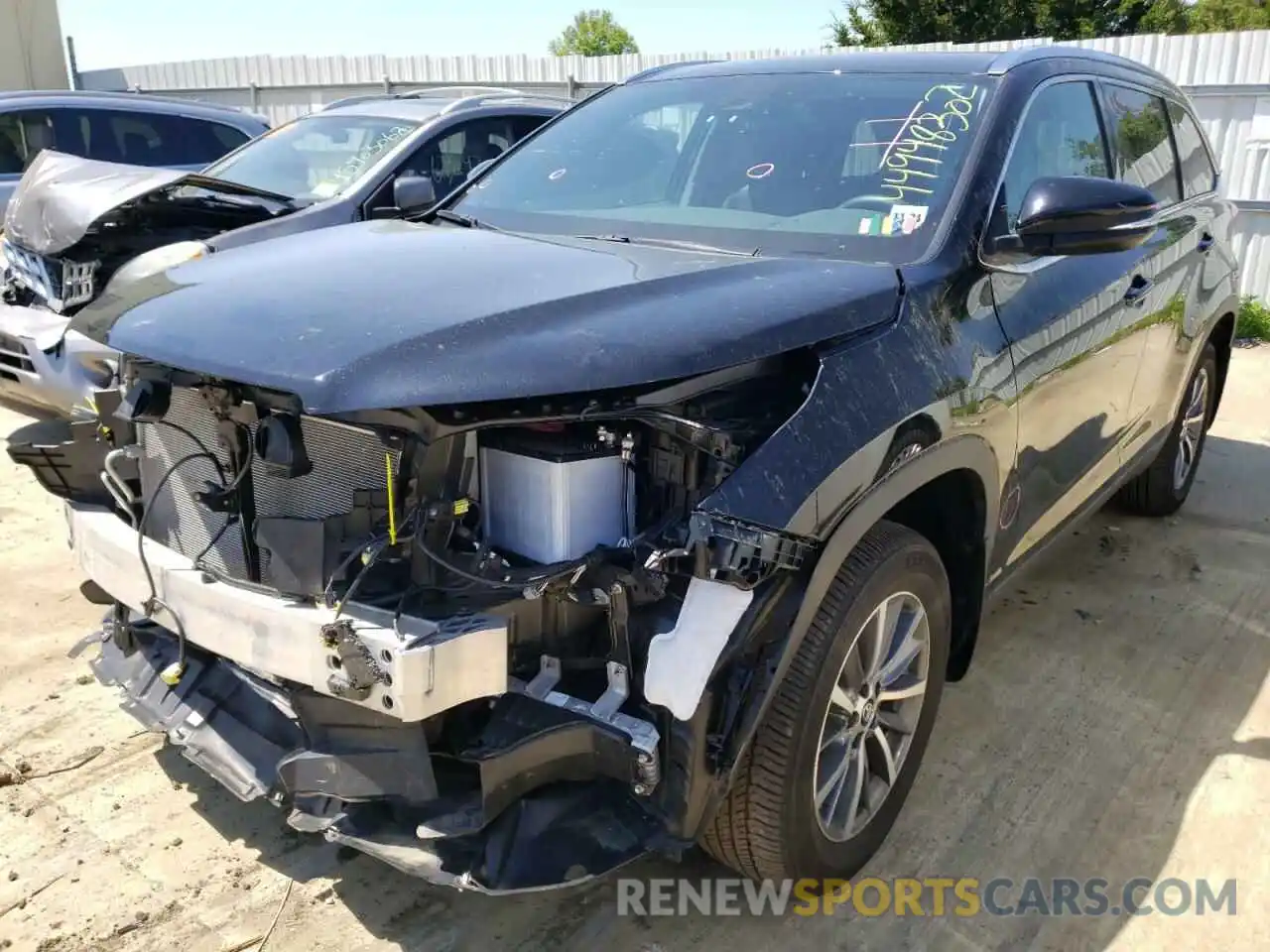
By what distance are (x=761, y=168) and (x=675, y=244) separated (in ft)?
1.47

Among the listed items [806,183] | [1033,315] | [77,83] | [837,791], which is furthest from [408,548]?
[77,83]

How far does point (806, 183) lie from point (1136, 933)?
2.06 meters

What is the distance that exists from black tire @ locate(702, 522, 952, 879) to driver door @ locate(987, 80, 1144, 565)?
67 cm

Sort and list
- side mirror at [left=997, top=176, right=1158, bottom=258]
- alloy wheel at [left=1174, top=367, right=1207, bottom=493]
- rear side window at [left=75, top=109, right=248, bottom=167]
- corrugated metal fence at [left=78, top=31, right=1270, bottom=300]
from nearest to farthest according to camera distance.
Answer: side mirror at [left=997, top=176, right=1158, bottom=258] < alloy wheel at [left=1174, top=367, right=1207, bottom=493] < rear side window at [left=75, top=109, right=248, bottom=167] < corrugated metal fence at [left=78, top=31, right=1270, bottom=300]

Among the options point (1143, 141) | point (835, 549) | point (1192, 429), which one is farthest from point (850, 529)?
point (1192, 429)

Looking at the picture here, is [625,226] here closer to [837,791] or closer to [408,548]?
[408,548]

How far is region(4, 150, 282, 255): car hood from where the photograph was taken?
473 centimetres

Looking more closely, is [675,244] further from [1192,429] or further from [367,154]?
[367,154]

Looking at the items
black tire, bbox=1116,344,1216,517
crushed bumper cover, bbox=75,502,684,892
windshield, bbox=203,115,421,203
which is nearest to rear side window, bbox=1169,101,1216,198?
black tire, bbox=1116,344,1216,517

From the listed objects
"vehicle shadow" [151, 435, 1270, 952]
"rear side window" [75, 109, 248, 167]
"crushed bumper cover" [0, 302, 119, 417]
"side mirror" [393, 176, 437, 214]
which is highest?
"rear side window" [75, 109, 248, 167]

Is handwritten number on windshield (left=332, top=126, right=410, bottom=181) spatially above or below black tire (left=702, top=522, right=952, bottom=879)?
above

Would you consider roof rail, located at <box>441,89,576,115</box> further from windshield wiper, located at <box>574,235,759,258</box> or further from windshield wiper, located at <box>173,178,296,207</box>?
windshield wiper, located at <box>574,235,759,258</box>

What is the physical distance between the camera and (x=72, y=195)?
4824 millimetres

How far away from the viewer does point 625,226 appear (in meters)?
2.92
